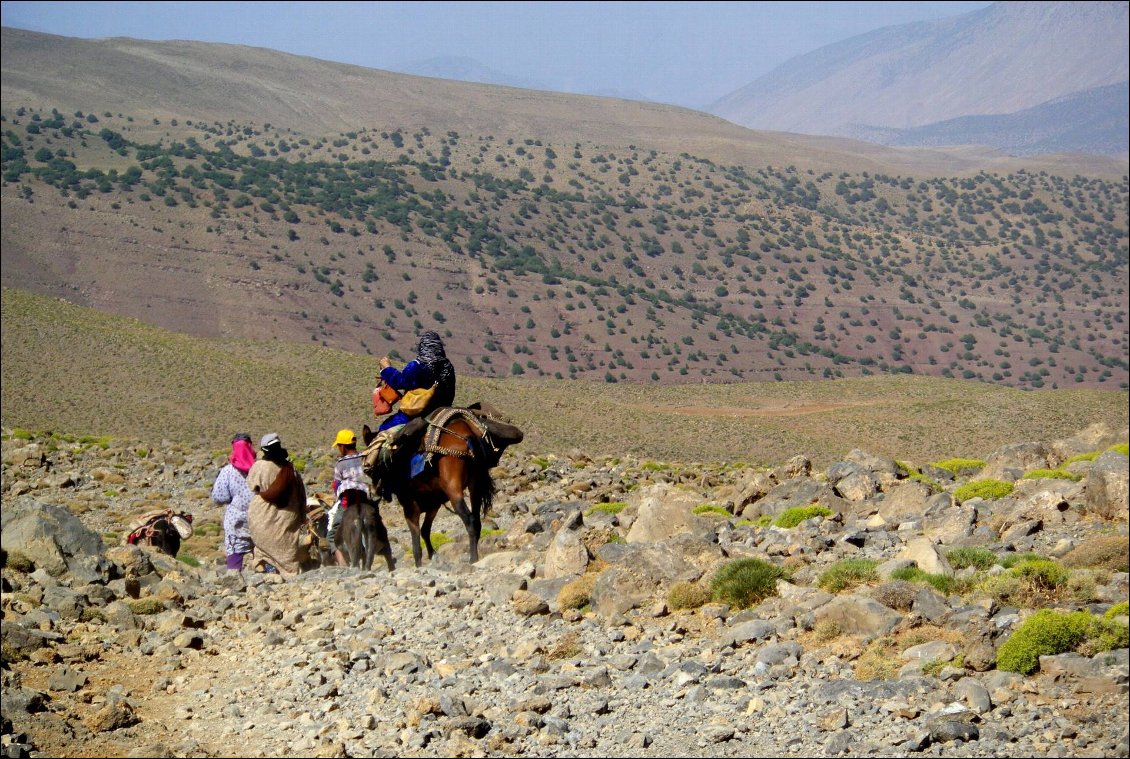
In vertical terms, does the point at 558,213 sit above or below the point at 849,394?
above

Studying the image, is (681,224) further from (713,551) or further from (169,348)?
(713,551)

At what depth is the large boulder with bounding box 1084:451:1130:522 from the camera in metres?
12.4

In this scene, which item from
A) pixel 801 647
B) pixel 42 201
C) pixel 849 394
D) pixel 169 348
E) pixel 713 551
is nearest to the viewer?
pixel 801 647

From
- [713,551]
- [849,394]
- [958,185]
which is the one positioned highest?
[958,185]

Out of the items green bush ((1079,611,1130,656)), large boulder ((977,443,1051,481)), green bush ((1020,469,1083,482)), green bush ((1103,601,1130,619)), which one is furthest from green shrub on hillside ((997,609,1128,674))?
large boulder ((977,443,1051,481))

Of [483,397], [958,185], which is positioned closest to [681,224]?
[958,185]

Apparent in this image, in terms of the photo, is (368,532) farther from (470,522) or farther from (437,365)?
(437,365)

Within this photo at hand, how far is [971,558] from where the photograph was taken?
10.9 meters

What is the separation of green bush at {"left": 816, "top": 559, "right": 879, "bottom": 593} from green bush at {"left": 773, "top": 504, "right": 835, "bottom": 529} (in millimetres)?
4060

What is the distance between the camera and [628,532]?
14812mm

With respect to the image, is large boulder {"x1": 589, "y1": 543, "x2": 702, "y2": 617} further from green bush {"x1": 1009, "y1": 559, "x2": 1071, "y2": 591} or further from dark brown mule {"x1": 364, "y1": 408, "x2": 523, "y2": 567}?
dark brown mule {"x1": 364, "y1": 408, "x2": 523, "y2": 567}

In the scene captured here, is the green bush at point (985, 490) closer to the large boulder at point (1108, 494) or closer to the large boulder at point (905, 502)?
the large boulder at point (905, 502)

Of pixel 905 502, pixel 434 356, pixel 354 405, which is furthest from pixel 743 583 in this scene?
pixel 354 405

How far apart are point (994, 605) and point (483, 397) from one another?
1508 inches
